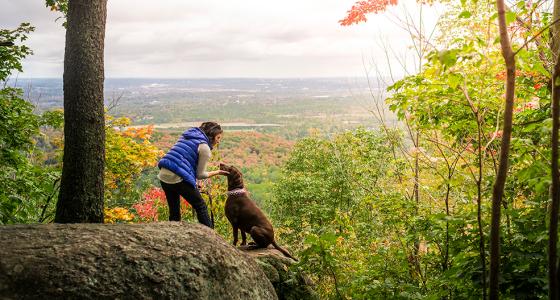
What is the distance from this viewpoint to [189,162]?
15.8ft

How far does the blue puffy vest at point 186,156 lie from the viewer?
4.72 m

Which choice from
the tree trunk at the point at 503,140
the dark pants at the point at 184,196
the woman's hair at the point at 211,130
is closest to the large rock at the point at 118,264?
the dark pants at the point at 184,196

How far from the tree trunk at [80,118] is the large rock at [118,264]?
2.95 feet

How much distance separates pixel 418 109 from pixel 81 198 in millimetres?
4171

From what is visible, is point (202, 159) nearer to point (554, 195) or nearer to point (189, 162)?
point (189, 162)

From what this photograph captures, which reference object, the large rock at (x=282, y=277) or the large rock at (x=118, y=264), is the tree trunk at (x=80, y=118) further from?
the large rock at (x=282, y=277)

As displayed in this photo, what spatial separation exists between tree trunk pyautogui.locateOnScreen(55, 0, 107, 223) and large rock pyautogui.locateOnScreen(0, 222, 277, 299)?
90 centimetres

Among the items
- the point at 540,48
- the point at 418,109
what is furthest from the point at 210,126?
the point at 540,48

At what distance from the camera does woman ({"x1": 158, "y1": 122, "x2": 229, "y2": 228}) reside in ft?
15.6

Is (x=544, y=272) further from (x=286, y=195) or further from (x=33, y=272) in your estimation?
(x=286, y=195)

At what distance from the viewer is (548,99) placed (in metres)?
3.79

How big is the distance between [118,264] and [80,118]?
6.66 feet

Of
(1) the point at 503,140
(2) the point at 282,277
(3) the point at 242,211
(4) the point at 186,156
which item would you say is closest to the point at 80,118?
(4) the point at 186,156

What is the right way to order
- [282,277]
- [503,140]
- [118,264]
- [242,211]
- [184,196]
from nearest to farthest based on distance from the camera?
[503,140] < [118,264] < [184,196] < [282,277] < [242,211]
